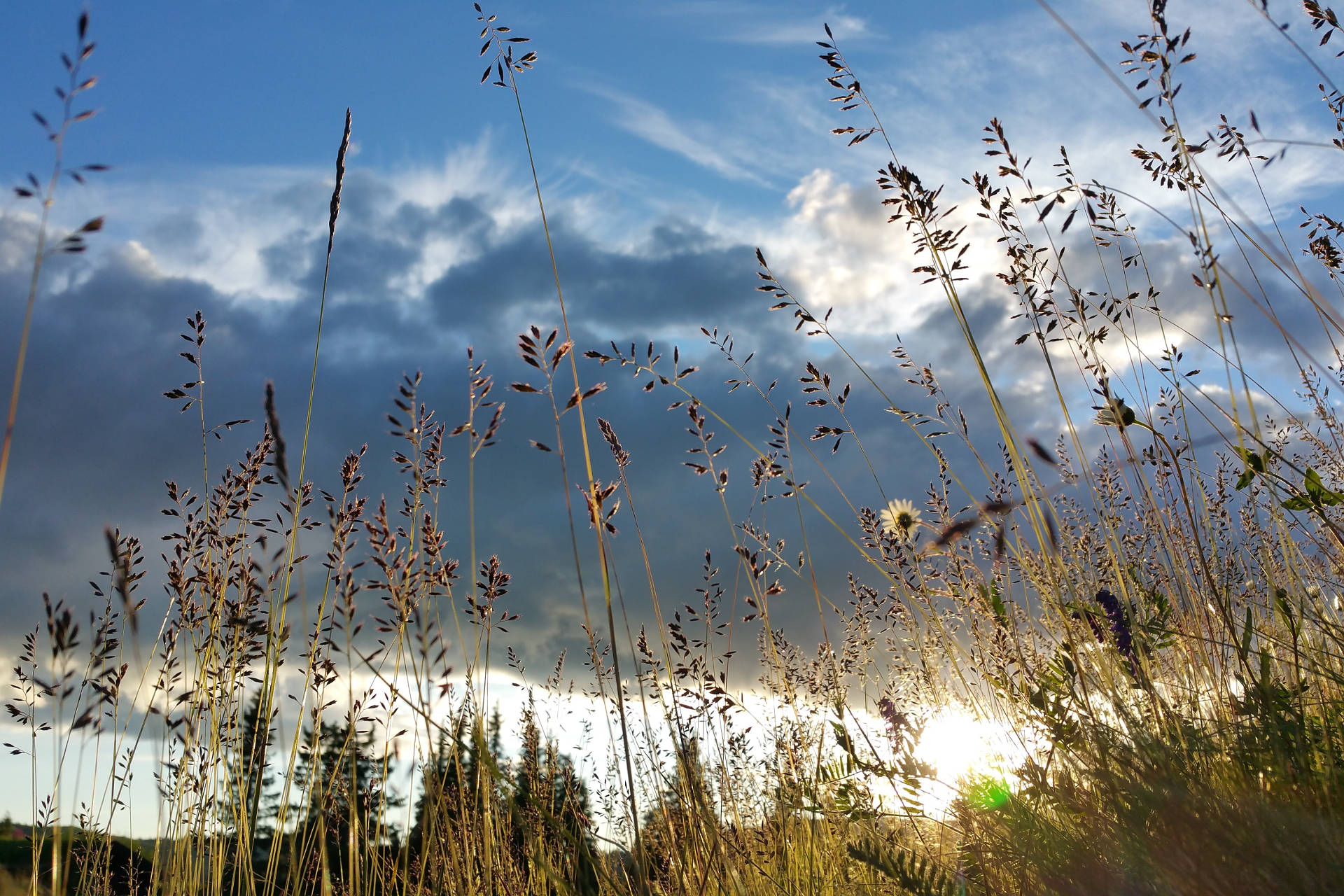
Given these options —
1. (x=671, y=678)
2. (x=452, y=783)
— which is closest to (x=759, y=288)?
(x=671, y=678)

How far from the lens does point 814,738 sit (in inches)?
85.0

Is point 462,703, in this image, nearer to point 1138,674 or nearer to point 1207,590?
point 1138,674

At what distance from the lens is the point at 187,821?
2.01m

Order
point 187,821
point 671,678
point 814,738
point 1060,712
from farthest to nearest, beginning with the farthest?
point 814,738 → point 187,821 → point 671,678 → point 1060,712

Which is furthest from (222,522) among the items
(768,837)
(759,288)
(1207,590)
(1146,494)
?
(1207,590)

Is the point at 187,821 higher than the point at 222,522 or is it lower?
lower

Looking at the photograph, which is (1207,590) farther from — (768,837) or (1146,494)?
(768,837)

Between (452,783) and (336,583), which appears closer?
(336,583)

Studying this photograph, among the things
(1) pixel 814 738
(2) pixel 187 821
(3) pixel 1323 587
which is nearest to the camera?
(2) pixel 187 821

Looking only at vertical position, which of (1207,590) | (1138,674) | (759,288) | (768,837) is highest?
(759,288)

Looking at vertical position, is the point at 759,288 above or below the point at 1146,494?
above

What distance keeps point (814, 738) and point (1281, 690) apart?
107cm

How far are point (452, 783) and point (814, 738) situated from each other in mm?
2060

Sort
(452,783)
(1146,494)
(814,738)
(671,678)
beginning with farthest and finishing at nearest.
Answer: (452,783) < (814,738) < (671,678) < (1146,494)
